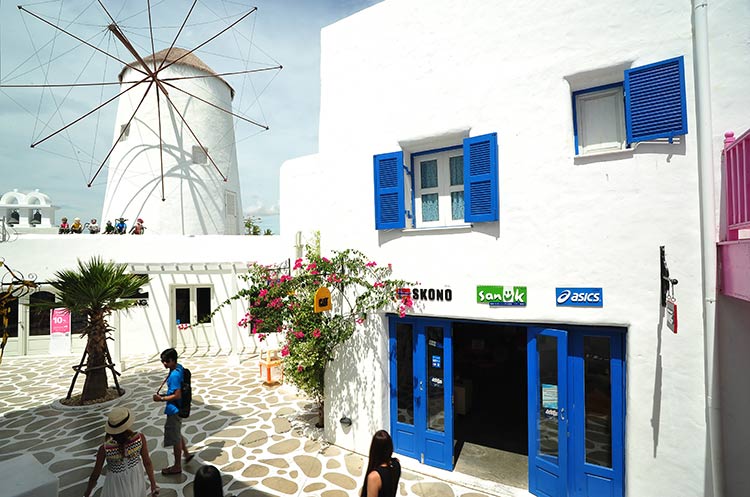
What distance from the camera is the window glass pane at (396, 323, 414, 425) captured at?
6371mm

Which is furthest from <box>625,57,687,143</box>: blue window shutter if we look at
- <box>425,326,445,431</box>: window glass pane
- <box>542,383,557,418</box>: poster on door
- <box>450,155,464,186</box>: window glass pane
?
<box>425,326,445,431</box>: window glass pane

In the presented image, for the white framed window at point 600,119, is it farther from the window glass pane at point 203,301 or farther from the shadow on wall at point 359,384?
the window glass pane at point 203,301

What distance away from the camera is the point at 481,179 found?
554 cm

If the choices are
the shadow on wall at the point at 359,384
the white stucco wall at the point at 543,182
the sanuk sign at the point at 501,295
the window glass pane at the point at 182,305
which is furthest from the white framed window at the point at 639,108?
the window glass pane at the point at 182,305

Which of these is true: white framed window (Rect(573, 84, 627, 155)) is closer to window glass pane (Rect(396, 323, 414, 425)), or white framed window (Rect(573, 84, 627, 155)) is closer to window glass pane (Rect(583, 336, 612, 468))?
window glass pane (Rect(583, 336, 612, 468))

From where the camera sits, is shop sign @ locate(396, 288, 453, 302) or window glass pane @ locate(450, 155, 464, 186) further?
window glass pane @ locate(450, 155, 464, 186)

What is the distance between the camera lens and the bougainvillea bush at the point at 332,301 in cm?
638

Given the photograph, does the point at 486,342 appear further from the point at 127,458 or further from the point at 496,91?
the point at 127,458

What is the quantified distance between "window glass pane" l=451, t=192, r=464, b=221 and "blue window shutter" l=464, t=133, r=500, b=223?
0.44 meters

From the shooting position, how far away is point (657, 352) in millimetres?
4547

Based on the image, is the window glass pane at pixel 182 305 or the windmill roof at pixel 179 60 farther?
the windmill roof at pixel 179 60

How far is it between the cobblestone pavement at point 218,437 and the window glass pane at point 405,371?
3.00 ft

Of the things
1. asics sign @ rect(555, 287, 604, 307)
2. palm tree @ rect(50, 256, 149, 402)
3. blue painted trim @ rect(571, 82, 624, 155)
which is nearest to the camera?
asics sign @ rect(555, 287, 604, 307)

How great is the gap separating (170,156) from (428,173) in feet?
55.6
